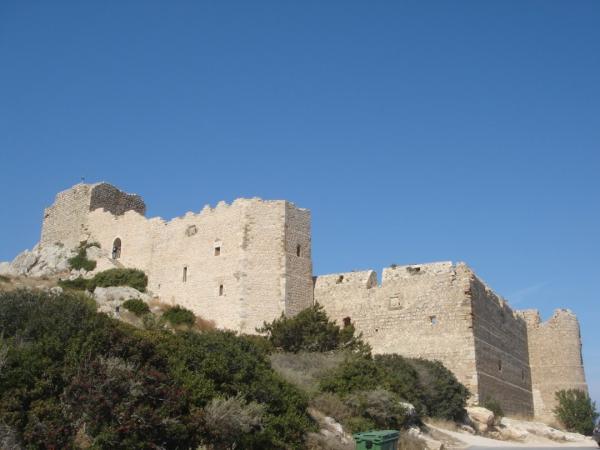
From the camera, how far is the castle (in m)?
22.7

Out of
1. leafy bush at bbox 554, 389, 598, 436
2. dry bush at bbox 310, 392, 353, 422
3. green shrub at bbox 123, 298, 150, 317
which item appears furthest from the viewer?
leafy bush at bbox 554, 389, 598, 436

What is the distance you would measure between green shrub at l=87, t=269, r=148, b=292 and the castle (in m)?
0.41

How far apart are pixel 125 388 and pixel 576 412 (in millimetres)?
23311

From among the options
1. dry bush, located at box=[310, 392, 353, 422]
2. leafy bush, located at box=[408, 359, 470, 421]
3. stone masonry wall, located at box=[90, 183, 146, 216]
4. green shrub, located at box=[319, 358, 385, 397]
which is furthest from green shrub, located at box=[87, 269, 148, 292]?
dry bush, located at box=[310, 392, 353, 422]

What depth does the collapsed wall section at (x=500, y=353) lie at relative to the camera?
2247cm

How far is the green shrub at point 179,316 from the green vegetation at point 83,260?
7.49 meters

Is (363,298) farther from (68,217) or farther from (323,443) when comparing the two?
(68,217)

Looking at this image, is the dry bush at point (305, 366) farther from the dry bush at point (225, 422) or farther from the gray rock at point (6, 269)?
the gray rock at point (6, 269)

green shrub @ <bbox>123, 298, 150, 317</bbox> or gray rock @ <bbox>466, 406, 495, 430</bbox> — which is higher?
green shrub @ <bbox>123, 298, 150, 317</bbox>

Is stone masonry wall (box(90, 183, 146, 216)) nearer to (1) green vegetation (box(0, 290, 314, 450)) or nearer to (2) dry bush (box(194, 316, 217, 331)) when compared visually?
(2) dry bush (box(194, 316, 217, 331))

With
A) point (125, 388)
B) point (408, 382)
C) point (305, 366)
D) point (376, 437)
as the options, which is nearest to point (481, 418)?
point (408, 382)

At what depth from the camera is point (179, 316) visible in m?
23.7

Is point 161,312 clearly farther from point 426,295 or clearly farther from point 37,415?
point 37,415

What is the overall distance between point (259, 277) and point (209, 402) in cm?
1460
